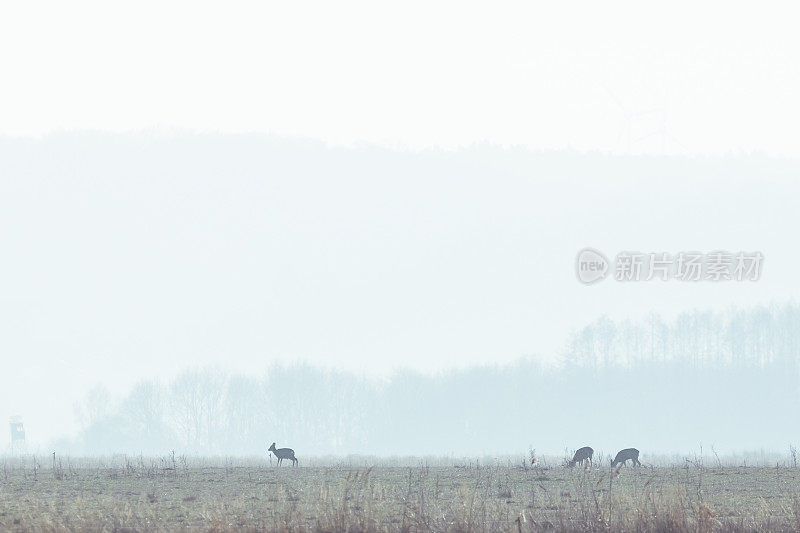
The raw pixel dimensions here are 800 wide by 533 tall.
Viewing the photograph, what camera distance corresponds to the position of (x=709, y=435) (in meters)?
178

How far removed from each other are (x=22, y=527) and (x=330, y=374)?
155609 mm

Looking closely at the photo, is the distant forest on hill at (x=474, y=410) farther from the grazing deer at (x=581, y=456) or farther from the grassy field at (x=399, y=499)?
the grassy field at (x=399, y=499)

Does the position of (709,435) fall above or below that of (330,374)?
below

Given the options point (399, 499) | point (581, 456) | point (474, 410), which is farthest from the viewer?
point (474, 410)

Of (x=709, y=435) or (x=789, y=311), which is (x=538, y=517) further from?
(x=789, y=311)

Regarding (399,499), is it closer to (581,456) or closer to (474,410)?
(581,456)

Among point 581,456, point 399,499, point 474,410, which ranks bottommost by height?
point 399,499

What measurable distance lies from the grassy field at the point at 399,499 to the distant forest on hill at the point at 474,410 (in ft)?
405

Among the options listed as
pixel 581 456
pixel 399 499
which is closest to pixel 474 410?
pixel 581 456

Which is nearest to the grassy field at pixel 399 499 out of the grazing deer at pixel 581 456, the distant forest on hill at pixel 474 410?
the grazing deer at pixel 581 456

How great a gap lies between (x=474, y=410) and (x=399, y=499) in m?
156

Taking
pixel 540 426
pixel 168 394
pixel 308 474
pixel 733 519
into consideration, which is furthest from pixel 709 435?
pixel 733 519

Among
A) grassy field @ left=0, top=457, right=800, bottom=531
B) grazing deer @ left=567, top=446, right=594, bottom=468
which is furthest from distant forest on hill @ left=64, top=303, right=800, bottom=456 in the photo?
grassy field @ left=0, top=457, right=800, bottom=531

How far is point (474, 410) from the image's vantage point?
605ft
